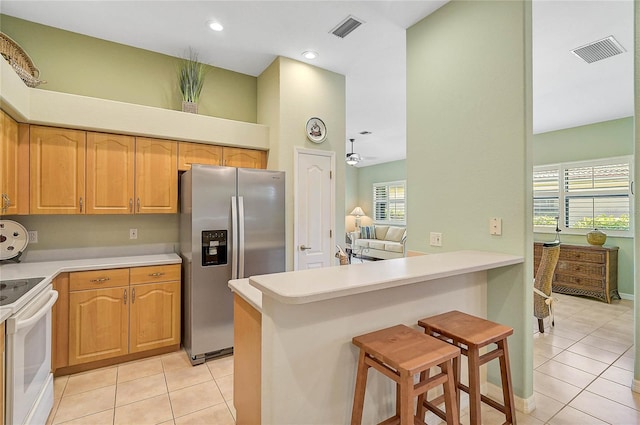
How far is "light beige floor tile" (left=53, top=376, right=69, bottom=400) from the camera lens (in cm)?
225

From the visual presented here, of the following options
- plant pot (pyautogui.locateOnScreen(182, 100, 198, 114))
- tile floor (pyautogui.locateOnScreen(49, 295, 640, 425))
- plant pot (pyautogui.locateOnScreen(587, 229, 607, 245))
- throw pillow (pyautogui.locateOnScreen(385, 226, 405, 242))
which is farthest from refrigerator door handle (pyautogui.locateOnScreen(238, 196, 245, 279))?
throw pillow (pyautogui.locateOnScreen(385, 226, 405, 242))

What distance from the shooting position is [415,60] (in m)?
2.76

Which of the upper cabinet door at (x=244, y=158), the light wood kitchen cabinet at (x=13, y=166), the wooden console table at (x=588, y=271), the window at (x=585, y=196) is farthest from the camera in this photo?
the window at (x=585, y=196)

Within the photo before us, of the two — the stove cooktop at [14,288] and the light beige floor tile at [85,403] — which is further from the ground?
the stove cooktop at [14,288]

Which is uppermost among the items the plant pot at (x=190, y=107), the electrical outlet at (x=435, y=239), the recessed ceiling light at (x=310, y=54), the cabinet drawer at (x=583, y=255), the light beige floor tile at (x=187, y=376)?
the recessed ceiling light at (x=310, y=54)

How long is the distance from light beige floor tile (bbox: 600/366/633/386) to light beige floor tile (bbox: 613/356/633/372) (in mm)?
69

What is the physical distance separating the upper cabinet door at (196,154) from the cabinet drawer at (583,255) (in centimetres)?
544

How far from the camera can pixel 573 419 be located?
1.96 metres

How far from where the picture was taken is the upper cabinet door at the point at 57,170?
8.44 feet

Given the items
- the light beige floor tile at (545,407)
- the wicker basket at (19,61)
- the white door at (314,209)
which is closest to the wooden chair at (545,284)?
the light beige floor tile at (545,407)

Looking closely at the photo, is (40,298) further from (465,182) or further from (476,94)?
(476,94)

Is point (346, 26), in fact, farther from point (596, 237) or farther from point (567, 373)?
point (596, 237)

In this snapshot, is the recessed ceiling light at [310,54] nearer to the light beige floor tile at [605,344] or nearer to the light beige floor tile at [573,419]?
the light beige floor tile at [573,419]

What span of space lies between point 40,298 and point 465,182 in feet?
9.95
